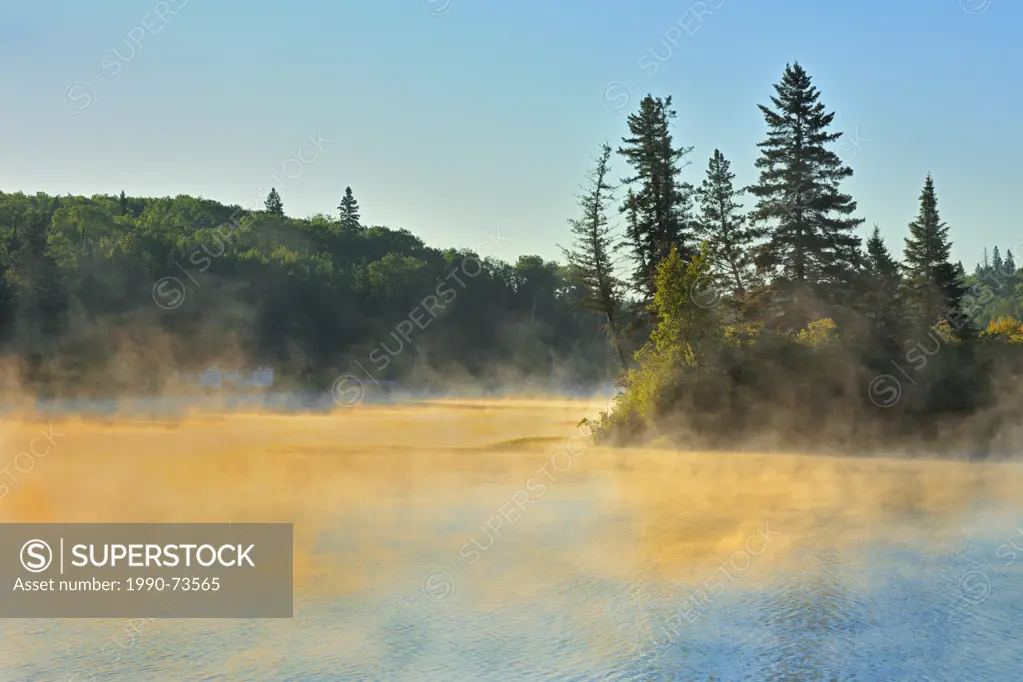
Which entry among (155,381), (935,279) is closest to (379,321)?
(155,381)

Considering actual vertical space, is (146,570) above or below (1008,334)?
below

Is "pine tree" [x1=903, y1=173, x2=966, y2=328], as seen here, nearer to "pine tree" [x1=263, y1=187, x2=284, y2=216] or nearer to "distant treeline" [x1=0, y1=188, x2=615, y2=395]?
"distant treeline" [x1=0, y1=188, x2=615, y2=395]

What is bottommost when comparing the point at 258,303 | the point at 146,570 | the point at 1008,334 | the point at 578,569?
the point at 578,569

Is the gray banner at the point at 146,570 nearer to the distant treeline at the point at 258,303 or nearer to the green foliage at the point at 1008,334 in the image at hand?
the green foliage at the point at 1008,334

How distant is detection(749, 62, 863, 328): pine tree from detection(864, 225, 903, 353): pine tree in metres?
1.52

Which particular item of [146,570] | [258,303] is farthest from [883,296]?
[258,303]

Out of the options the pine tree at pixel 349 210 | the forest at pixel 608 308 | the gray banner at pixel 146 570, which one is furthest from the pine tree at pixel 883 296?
the pine tree at pixel 349 210

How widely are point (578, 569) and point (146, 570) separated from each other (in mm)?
7399

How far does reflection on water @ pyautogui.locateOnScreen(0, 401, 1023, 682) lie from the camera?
14.0 metres

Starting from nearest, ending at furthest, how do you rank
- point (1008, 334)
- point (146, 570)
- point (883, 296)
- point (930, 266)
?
point (146, 570) < point (1008, 334) < point (883, 296) < point (930, 266)

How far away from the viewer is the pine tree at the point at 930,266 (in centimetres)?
8400

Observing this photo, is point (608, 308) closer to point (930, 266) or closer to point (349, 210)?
point (930, 266)

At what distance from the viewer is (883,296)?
2452 inches

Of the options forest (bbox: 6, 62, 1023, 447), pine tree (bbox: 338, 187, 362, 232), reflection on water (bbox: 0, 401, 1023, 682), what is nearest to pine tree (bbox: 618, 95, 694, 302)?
forest (bbox: 6, 62, 1023, 447)
